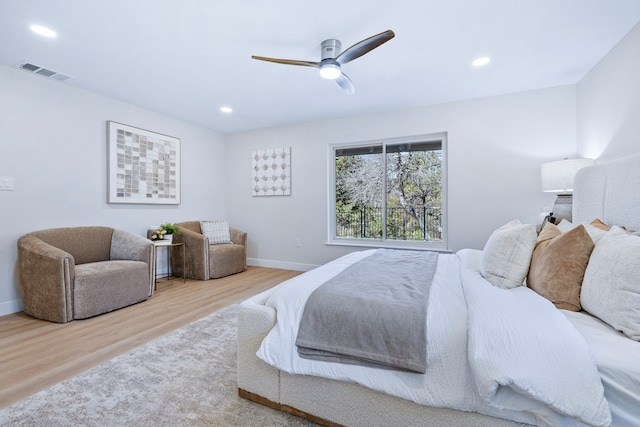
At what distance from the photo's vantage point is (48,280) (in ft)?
8.30

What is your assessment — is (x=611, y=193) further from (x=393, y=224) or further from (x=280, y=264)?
(x=280, y=264)

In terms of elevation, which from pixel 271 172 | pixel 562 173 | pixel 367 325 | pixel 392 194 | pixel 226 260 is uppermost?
pixel 271 172

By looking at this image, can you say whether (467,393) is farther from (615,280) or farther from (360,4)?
(360,4)

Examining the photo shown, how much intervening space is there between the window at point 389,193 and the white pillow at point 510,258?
2348mm

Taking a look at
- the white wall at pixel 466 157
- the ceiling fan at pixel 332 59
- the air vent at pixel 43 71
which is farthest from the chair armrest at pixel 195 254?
the ceiling fan at pixel 332 59

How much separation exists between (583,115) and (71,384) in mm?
5003

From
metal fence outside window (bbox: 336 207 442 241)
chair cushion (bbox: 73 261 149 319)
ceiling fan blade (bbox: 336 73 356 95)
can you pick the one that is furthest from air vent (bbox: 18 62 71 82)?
metal fence outside window (bbox: 336 207 442 241)

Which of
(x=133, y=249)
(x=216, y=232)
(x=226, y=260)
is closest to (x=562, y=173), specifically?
(x=226, y=260)

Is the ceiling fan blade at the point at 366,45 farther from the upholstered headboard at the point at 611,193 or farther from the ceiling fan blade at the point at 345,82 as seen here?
the upholstered headboard at the point at 611,193

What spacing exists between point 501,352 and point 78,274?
3313mm

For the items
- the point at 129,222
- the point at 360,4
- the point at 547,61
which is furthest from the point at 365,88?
the point at 129,222

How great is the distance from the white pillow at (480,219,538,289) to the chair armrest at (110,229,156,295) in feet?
11.1

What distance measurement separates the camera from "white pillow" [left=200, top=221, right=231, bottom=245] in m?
4.52

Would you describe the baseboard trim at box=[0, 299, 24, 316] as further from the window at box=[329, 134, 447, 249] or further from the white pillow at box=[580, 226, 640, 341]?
the white pillow at box=[580, 226, 640, 341]
